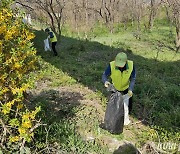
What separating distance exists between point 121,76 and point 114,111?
61cm

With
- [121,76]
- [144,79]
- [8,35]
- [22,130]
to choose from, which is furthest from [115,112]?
[144,79]

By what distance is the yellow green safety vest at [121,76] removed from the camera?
15.5 feet

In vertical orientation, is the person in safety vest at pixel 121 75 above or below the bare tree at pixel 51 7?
below

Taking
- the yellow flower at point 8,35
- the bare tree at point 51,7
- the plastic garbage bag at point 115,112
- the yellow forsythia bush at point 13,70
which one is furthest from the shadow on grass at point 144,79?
the yellow flower at point 8,35

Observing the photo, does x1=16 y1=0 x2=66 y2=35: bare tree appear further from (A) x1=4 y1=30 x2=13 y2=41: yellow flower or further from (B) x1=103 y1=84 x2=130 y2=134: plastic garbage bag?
(A) x1=4 y1=30 x2=13 y2=41: yellow flower

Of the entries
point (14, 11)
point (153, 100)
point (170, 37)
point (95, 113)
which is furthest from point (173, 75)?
point (170, 37)

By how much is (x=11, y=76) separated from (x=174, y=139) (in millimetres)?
2862

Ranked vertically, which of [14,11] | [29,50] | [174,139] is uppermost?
[14,11]

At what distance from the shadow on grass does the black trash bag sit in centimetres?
94

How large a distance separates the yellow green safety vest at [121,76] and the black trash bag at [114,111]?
233 mm

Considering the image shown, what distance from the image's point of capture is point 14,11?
3.63 m

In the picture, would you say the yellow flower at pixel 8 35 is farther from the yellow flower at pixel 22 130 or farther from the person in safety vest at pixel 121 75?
the person in safety vest at pixel 121 75

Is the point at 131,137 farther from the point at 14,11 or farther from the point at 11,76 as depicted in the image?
the point at 14,11

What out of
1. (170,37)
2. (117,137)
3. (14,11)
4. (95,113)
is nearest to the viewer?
(14,11)
